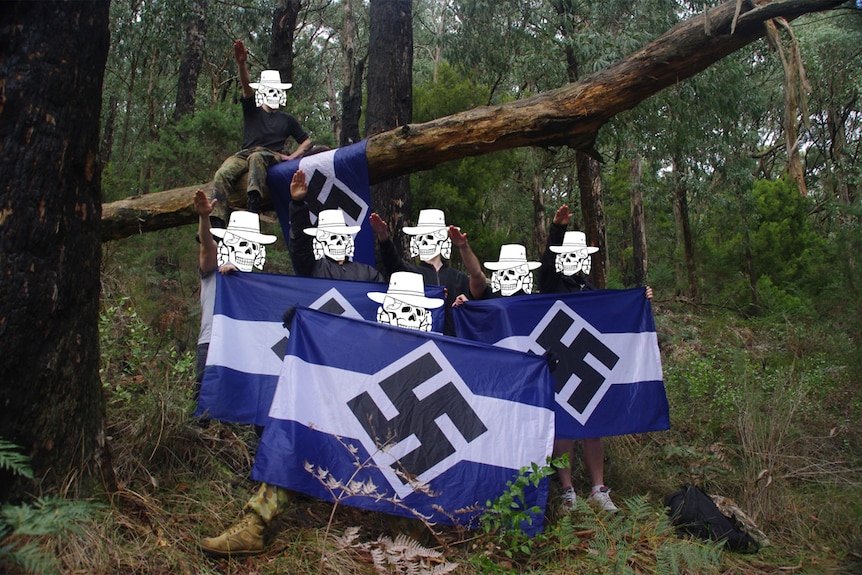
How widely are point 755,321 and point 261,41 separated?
16146 mm

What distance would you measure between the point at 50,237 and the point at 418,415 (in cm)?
234

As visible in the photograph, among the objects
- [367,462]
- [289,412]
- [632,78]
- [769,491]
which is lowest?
[769,491]

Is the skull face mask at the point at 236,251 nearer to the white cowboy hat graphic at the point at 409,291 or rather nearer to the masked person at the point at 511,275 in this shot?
the white cowboy hat graphic at the point at 409,291

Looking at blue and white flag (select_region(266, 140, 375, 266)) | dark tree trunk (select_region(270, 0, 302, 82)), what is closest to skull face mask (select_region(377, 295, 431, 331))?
blue and white flag (select_region(266, 140, 375, 266))

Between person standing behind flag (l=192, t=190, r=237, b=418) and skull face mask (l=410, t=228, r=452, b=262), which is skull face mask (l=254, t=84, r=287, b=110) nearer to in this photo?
person standing behind flag (l=192, t=190, r=237, b=418)

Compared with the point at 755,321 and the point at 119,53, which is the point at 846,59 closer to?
the point at 755,321

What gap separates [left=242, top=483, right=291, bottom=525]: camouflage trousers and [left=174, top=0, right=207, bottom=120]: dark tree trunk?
38.3 ft

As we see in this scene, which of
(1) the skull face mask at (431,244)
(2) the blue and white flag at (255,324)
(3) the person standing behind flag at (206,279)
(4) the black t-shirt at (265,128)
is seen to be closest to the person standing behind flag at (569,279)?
(1) the skull face mask at (431,244)

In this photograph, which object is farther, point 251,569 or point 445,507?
point 445,507

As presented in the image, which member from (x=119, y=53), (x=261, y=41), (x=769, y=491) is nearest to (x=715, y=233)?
(x=261, y=41)

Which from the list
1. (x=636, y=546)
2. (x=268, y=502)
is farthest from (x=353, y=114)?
(x=636, y=546)

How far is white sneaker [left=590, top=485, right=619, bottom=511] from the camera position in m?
5.61

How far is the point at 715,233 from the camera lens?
21.0 m

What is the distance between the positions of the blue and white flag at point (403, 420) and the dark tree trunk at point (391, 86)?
4.59 metres
